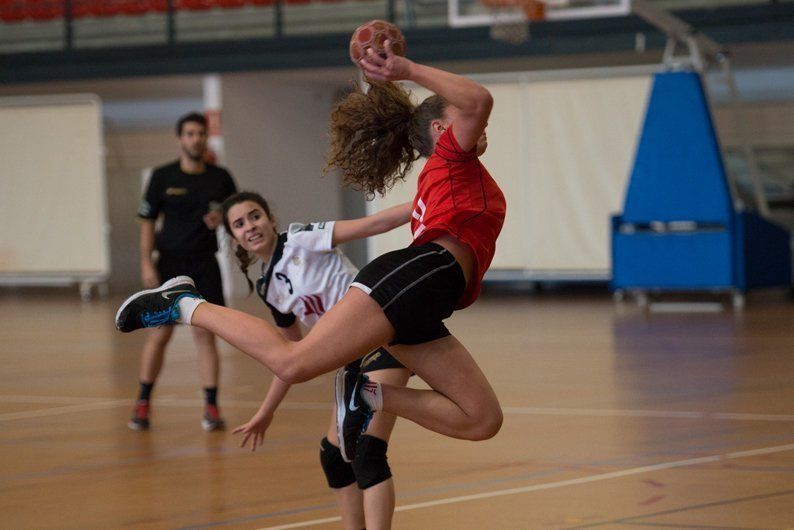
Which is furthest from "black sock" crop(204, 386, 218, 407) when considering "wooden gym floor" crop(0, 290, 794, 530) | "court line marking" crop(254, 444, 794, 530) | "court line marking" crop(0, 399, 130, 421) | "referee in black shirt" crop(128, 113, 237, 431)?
"court line marking" crop(254, 444, 794, 530)

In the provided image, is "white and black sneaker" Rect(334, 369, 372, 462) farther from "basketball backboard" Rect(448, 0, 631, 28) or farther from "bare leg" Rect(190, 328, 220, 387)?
"basketball backboard" Rect(448, 0, 631, 28)

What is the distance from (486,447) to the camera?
666 centimetres

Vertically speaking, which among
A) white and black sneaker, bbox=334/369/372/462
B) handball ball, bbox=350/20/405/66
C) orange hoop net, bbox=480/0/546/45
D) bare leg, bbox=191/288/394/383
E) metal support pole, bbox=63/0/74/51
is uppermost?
metal support pole, bbox=63/0/74/51

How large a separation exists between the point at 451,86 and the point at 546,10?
1010 cm

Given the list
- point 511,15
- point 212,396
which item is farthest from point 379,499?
point 511,15

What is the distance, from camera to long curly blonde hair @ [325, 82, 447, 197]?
451 cm

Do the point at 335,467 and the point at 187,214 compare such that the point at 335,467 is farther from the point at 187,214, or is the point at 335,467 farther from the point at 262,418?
the point at 187,214

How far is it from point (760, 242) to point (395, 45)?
459 inches

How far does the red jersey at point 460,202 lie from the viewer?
415 centimetres

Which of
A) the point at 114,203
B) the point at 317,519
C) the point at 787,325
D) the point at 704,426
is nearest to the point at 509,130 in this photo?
the point at 787,325

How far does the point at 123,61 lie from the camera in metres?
19.3

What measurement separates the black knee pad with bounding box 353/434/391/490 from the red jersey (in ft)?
2.26

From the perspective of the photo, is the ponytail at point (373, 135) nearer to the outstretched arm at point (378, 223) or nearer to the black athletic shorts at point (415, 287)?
the outstretched arm at point (378, 223)

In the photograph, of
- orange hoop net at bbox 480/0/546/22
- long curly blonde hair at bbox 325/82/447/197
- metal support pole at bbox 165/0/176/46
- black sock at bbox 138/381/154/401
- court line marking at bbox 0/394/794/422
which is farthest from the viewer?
metal support pole at bbox 165/0/176/46
